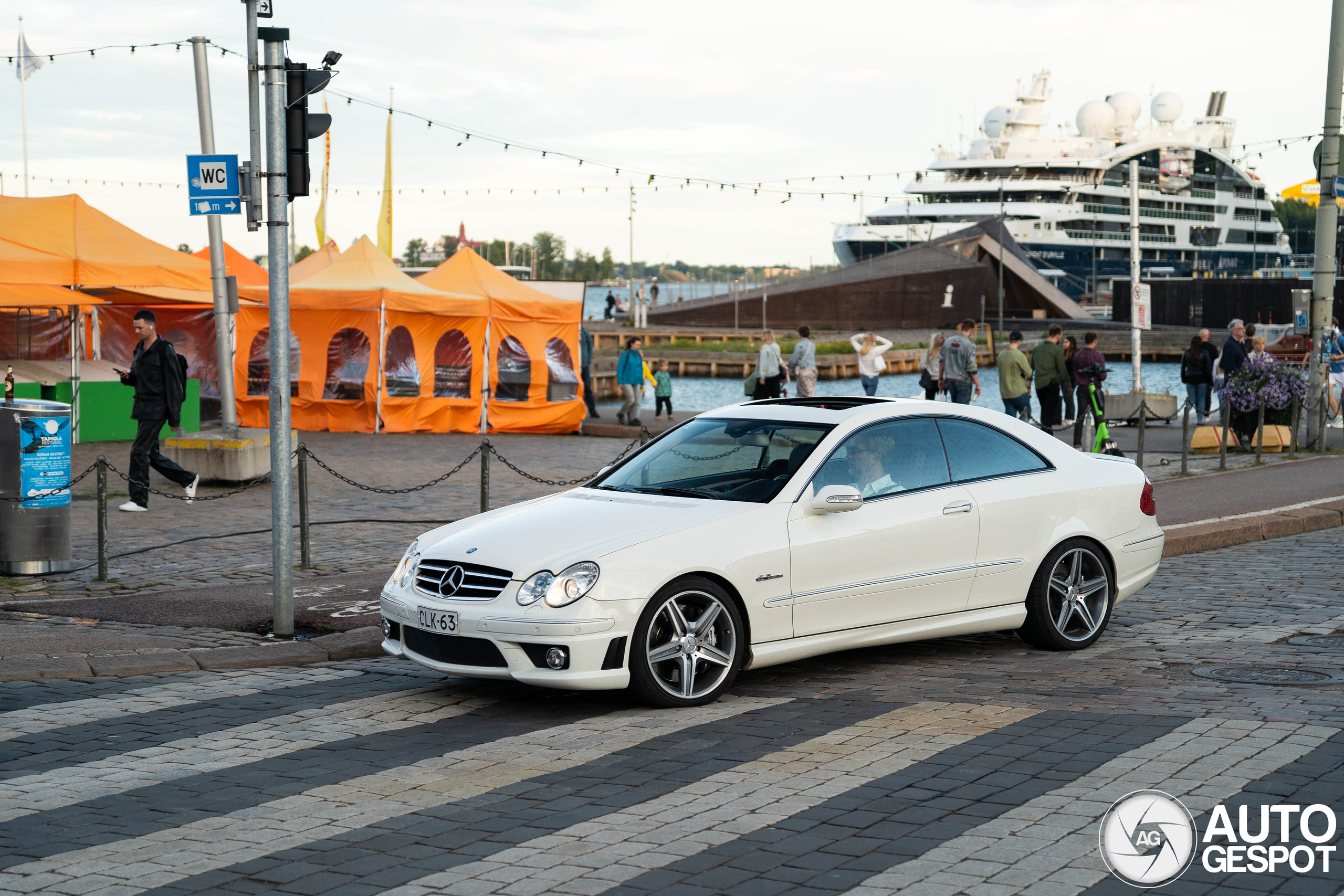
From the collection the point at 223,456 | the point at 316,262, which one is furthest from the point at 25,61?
the point at 223,456

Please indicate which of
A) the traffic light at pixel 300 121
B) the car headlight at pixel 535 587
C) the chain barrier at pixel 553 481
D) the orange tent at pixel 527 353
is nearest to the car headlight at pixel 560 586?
the car headlight at pixel 535 587

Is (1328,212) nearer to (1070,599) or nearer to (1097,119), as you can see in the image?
(1070,599)

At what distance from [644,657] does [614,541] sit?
22.2 inches

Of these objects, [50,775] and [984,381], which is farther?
[984,381]

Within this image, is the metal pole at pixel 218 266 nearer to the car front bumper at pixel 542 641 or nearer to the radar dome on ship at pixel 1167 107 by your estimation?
the car front bumper at pixel 542 641

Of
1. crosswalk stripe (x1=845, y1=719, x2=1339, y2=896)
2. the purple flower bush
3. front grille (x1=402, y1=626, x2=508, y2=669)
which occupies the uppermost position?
the purple flower bush

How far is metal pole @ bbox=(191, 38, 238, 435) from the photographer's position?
17.7 meters

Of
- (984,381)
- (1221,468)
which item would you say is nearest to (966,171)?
(984,381)

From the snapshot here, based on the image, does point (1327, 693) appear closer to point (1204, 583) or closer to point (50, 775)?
point (1204, 583)

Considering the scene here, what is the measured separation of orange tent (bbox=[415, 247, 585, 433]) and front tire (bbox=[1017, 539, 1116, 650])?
1917 cm

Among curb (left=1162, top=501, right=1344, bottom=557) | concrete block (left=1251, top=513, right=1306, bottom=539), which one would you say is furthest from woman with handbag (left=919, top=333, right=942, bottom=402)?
Result: concrete block (left=1251, top=513, right=1306, bottom=539)

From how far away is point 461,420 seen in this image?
26875 mm

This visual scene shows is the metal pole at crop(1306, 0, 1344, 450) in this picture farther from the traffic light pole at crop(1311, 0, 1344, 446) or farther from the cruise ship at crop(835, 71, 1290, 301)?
the cruise ship at crop(835, 71, 1290, 301)

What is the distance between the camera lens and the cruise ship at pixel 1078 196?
312 ft
